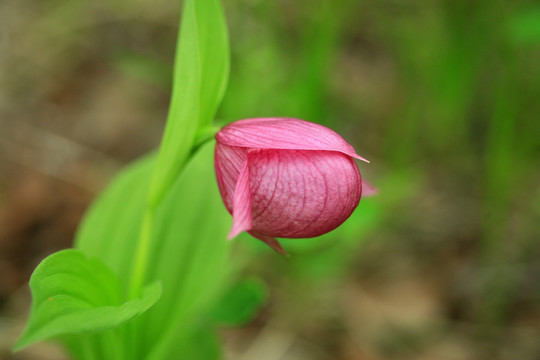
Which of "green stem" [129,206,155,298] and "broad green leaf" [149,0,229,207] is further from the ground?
"broad green leaf" [149,0,229,207]

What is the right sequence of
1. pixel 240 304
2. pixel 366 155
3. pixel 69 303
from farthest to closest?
pixel 366 155 < pixel 240 304 < pixel 69 303

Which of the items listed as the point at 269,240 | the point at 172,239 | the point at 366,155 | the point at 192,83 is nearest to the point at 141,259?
the point at 172,239

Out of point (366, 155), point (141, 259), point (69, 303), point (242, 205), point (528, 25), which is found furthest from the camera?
point (366, 155)

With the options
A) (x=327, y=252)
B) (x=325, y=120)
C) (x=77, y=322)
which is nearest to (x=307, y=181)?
(x=77, y=322)

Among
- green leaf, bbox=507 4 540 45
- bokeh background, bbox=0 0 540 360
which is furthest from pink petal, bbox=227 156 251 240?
green leaf, bbox=507 4 540 45

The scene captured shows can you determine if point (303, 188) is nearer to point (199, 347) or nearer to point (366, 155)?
point (199, 347)

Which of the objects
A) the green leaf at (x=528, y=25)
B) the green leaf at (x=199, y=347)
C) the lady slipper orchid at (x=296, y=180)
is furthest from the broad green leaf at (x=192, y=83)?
the green leaf at (x=528, y=25)

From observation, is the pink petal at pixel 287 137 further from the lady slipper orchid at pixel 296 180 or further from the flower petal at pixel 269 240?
the flower petal at pixel 269 240

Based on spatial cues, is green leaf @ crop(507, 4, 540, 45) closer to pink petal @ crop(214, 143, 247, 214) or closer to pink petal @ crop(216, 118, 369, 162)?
pink petal @ crop(216, 118, 369, 162)
